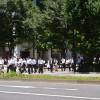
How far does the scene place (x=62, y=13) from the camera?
44.0 meters

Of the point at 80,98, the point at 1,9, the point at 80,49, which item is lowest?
the point at 80,98

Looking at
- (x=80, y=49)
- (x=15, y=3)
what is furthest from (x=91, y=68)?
(x=15, y=3)

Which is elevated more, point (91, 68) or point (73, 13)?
point (73, 13)

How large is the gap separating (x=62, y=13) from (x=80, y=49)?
17.5 feet

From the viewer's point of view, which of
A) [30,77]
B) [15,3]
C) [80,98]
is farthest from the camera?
[15,3]

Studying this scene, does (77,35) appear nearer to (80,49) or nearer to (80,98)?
(80,49)

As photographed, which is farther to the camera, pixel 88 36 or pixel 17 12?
pixel 17 12

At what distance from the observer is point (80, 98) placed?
16281 mm

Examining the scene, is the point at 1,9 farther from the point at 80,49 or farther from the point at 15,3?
the point at 80,49

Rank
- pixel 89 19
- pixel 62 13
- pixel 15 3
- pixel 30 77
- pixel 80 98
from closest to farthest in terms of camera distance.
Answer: pixel 80 98 < pixel 30 77 < pixel 89 19 < pixel 62 13 < pixel 15 3

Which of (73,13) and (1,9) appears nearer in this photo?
(73,13)

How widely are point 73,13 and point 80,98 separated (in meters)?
24.1

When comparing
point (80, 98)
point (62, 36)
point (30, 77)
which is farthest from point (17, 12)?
point (80, 98)

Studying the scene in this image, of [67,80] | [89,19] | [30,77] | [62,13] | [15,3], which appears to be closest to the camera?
[67,80]
